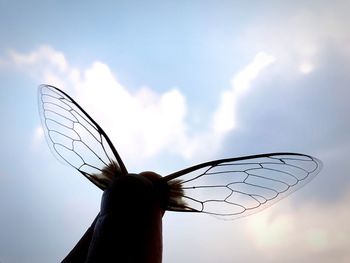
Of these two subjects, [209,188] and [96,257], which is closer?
[96,257]

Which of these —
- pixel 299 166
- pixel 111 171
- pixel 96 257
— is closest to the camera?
pixel 96 257

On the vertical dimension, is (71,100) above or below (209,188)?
above

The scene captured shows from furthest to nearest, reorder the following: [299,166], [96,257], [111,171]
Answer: [111,171], [299,166], [96,257]

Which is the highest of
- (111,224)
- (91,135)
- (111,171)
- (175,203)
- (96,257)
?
(91,135)

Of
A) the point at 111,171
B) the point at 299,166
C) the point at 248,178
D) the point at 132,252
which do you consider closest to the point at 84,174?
the point at 111,171

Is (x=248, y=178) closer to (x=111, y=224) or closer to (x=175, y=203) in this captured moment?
(x=175, y=203)

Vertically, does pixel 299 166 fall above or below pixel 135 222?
above

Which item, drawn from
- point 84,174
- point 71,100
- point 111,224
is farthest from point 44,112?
point 111,224

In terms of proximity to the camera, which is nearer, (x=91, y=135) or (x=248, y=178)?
(x=248, y=178)

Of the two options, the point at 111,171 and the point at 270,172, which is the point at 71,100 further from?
the point at 270,172
